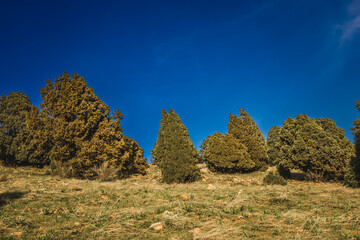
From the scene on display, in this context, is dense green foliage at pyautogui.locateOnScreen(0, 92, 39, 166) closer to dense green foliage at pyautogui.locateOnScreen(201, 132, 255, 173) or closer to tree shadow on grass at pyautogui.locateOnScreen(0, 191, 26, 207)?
tree shadow on grass at pyautogui.locateOnScreen(0, 191, 26, 207)

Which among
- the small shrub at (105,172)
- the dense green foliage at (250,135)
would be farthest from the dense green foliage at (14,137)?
the dense green foliage at (250,135)

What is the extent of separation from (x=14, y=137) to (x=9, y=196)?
14.8 m

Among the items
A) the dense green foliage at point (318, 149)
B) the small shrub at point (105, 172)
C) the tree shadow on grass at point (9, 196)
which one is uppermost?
the dense green foliage at point (318, 149)

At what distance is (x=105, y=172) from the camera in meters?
13.8

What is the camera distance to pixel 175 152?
1537 cm

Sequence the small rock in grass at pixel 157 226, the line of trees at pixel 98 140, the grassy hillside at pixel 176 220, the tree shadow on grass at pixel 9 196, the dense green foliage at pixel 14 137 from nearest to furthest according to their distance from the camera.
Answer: the grassy hillside at pixel 176 220 → the small rock in grass at pixel 157 226 → the tree shadow on grass at pixel 9 196 → the line of trees at pixel 98 140 → the dense green foliage at pixel 14 137

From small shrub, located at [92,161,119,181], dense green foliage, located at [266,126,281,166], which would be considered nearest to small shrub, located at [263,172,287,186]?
small shrub, located at [92,161,119,181]

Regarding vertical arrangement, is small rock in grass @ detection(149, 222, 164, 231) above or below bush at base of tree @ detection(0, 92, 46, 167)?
below

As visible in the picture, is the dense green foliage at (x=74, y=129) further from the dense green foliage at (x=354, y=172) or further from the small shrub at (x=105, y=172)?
the dense green foliage at (x=354, y=172)

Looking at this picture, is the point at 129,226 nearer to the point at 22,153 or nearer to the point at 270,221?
the point at 270,221

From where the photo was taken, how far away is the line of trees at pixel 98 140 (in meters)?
12.5

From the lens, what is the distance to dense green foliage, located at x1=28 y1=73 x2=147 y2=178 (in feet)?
44.8

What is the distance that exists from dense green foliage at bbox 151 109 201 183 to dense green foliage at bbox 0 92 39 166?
1190 centimetres

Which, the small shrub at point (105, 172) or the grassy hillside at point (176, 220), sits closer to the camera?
the grassy hillside at point (176, 220)
